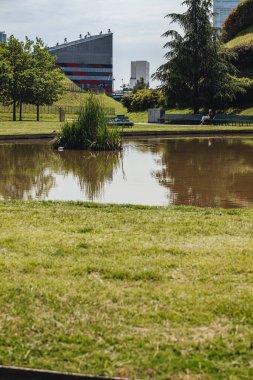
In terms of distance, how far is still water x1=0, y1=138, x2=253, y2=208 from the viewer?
401 inches

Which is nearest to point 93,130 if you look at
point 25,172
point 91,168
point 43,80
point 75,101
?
point 91,168

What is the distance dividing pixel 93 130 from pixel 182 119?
71.8 ft

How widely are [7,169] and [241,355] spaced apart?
1162 centimetres

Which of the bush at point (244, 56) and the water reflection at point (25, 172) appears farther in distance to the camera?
the bush at point (244, 56)

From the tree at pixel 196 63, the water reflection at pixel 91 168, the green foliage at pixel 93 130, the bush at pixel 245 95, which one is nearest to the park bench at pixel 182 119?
the tree at pixel 196 63

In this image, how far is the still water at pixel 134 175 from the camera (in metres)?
10.2

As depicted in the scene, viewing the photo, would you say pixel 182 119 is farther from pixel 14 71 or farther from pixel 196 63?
pixel 14 71

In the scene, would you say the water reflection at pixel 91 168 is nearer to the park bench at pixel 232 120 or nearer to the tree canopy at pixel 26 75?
the park bench at pixel 232 120

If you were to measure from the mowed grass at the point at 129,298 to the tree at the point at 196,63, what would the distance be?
3447 centimetres

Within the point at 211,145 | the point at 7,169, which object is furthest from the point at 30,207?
the point at 211,145

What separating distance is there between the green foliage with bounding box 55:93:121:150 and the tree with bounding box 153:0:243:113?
2151 cm

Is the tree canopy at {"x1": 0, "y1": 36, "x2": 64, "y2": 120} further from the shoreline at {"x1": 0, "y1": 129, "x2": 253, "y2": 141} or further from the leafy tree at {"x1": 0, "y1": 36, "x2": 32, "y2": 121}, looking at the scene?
the shoreline at {"x1": 0, "y1": 129, "x2": 253, "y2": 141}

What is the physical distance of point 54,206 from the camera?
7988 millimetres

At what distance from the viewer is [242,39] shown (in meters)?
49.2
